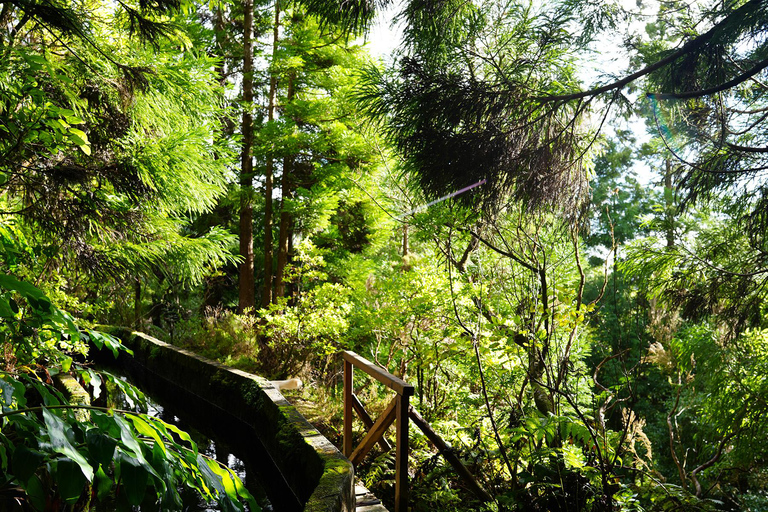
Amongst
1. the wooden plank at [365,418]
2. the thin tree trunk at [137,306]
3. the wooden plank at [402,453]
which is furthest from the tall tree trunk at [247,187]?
the wooden plank at [402,453]

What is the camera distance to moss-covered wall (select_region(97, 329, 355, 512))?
3816 mm

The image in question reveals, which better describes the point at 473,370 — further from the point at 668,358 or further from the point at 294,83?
the point at 294,83

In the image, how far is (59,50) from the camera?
5.84 metres

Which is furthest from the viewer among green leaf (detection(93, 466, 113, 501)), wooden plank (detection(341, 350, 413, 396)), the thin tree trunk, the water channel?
the thin tree trunk

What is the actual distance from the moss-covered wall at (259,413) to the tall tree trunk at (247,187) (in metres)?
2.03

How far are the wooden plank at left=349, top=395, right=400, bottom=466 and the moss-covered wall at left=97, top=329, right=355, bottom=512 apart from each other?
27 centimetres

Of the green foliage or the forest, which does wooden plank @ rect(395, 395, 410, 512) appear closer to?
the forest

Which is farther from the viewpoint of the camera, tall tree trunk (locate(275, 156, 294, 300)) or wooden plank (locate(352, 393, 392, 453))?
tall tree trunk (locate(275, 156, 294, 300))

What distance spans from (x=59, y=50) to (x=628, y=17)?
5.89 meters

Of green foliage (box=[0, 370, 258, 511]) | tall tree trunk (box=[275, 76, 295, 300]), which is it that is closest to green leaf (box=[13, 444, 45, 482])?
green foliage (box=[0, 370, 258, 511])

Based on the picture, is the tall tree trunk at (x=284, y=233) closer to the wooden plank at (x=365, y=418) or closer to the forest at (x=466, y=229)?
the forest at (x=466, y=229)

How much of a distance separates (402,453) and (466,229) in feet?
6.23

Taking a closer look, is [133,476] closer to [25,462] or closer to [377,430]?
[25,462]

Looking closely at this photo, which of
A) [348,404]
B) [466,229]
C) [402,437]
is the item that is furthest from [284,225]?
[402,437]
